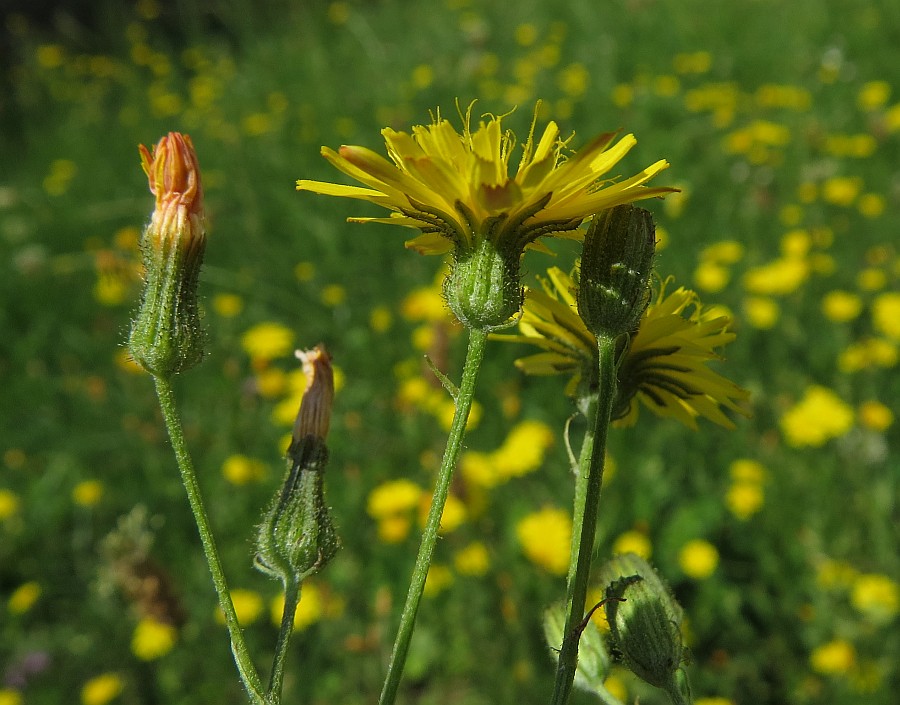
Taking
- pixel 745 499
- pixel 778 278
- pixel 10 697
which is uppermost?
pixel 778 278

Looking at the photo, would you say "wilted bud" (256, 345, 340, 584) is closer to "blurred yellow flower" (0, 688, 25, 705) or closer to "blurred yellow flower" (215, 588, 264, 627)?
"blurred yellow flower" (215, 588, 264, 627)

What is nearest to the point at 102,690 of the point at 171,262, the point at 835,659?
the point at 171,262

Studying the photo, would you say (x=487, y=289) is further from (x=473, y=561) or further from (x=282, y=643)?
(x=473, y=561)

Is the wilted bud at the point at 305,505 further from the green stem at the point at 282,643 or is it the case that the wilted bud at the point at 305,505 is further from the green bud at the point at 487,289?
the green bud at the point at 487,289

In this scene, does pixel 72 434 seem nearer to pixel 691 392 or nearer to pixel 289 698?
pixel 289 698

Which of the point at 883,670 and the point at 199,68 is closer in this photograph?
the point at 883,670

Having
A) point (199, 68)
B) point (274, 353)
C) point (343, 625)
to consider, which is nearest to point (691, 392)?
point (343, 625)

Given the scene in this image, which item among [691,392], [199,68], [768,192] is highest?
[199,68]
